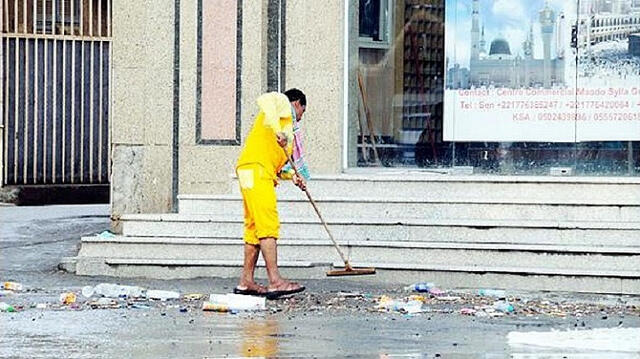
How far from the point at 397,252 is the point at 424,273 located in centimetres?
40

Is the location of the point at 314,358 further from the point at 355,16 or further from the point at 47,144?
the point at 47,144

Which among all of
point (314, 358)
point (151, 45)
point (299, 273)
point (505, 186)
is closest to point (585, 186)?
point (505, 186)

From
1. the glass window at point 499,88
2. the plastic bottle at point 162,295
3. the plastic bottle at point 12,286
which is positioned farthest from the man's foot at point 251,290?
the glass window at point 499,88

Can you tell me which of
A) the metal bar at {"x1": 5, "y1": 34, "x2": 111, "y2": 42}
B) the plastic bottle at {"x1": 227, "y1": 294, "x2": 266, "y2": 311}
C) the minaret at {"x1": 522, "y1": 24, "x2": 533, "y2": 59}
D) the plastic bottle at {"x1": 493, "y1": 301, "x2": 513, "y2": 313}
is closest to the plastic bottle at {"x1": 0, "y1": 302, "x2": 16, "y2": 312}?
the plastic bottle at {"x1": 227, "y1": 294, "x2": 266, "y2": 311}

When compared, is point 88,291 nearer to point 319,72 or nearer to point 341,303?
point 341,303

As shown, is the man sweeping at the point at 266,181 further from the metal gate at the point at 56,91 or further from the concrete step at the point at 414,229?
the metal gate at the point at 56,91

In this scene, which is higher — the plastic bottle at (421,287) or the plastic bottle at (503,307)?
the plastic bottle at (503,307)

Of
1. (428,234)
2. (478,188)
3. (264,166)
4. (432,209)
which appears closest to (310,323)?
A: (264,166)

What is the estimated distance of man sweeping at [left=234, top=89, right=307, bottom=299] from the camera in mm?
11633

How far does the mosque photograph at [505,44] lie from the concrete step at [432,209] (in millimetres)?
2021

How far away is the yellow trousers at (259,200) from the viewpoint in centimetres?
1164

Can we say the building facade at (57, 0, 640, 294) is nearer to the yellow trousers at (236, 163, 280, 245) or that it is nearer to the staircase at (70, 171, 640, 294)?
the staircase at (70, 171, 640, 294)

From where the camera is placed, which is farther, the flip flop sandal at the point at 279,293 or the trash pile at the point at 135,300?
the flip flop sandal at the point at 279,293

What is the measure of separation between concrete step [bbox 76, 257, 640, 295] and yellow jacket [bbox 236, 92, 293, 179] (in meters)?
1.38
